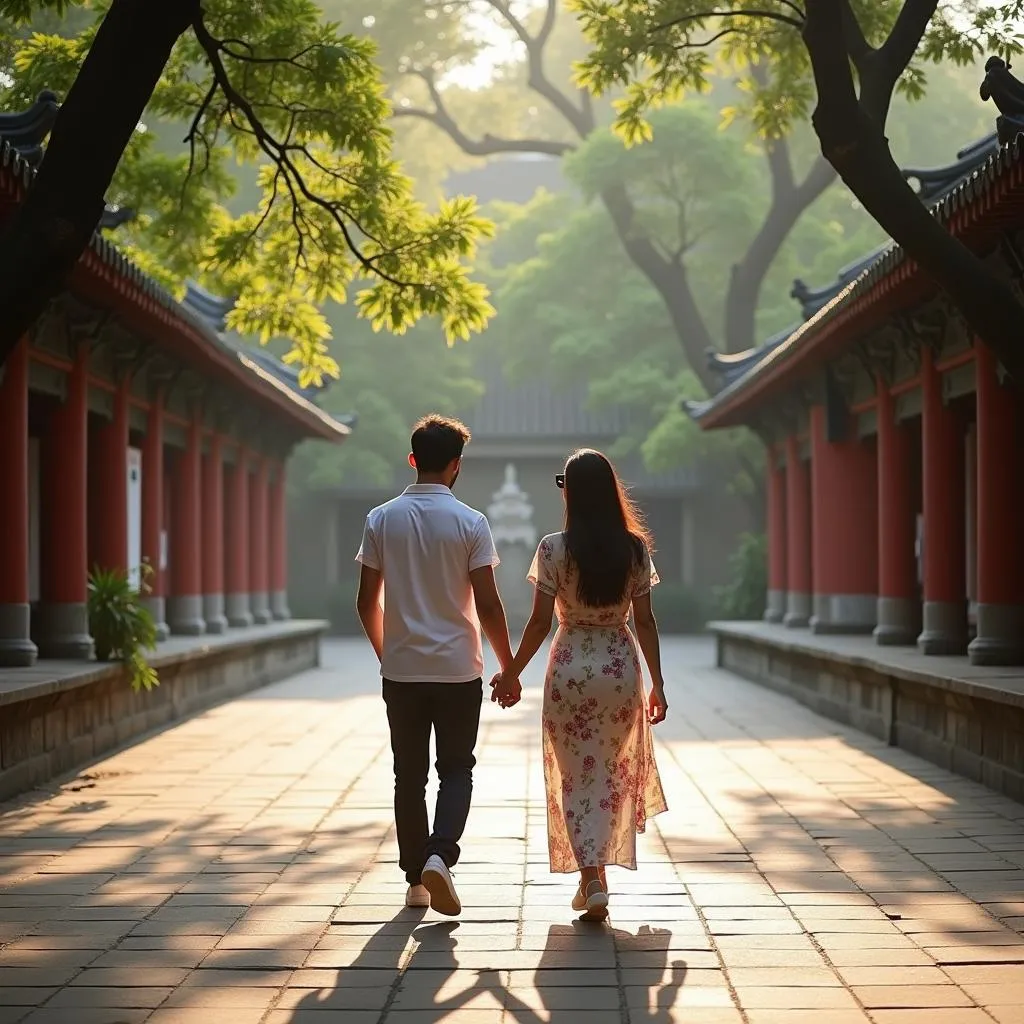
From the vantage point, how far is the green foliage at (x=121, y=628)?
13.1m

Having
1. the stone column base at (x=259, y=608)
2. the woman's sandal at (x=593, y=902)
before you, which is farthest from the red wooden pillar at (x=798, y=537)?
the woman's sandal at (x=593, y=902)

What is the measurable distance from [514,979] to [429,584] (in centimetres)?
172

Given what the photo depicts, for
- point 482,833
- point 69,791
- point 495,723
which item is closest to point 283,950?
point 482,833

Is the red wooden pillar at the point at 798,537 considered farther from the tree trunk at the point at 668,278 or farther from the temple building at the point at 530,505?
the temple building at the point at 530,505

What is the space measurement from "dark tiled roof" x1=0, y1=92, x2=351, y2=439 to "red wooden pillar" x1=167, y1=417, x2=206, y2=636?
110cm

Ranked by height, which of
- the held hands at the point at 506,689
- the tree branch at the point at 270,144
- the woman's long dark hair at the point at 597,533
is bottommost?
the held hands at the point at 506,689

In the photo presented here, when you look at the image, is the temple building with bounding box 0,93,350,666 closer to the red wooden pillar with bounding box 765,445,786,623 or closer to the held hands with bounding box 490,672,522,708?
the held hands with bounding box 490,672,522,708

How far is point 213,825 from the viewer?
912cm

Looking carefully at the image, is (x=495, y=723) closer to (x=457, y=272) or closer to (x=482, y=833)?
(x=457, y=272)

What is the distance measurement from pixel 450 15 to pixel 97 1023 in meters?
31.1

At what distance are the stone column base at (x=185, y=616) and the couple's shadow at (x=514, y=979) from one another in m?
13.7

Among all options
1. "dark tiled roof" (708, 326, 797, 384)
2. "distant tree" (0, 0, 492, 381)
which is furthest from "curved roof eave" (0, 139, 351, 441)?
"dark tiled roof" (708, 326, 797, 384)

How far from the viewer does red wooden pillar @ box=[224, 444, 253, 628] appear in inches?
918

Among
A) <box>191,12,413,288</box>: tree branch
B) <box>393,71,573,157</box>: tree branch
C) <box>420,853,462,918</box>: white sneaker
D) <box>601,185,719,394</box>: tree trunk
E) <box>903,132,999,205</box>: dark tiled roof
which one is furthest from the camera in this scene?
<box>393,71,573,157</box>: tree branch
